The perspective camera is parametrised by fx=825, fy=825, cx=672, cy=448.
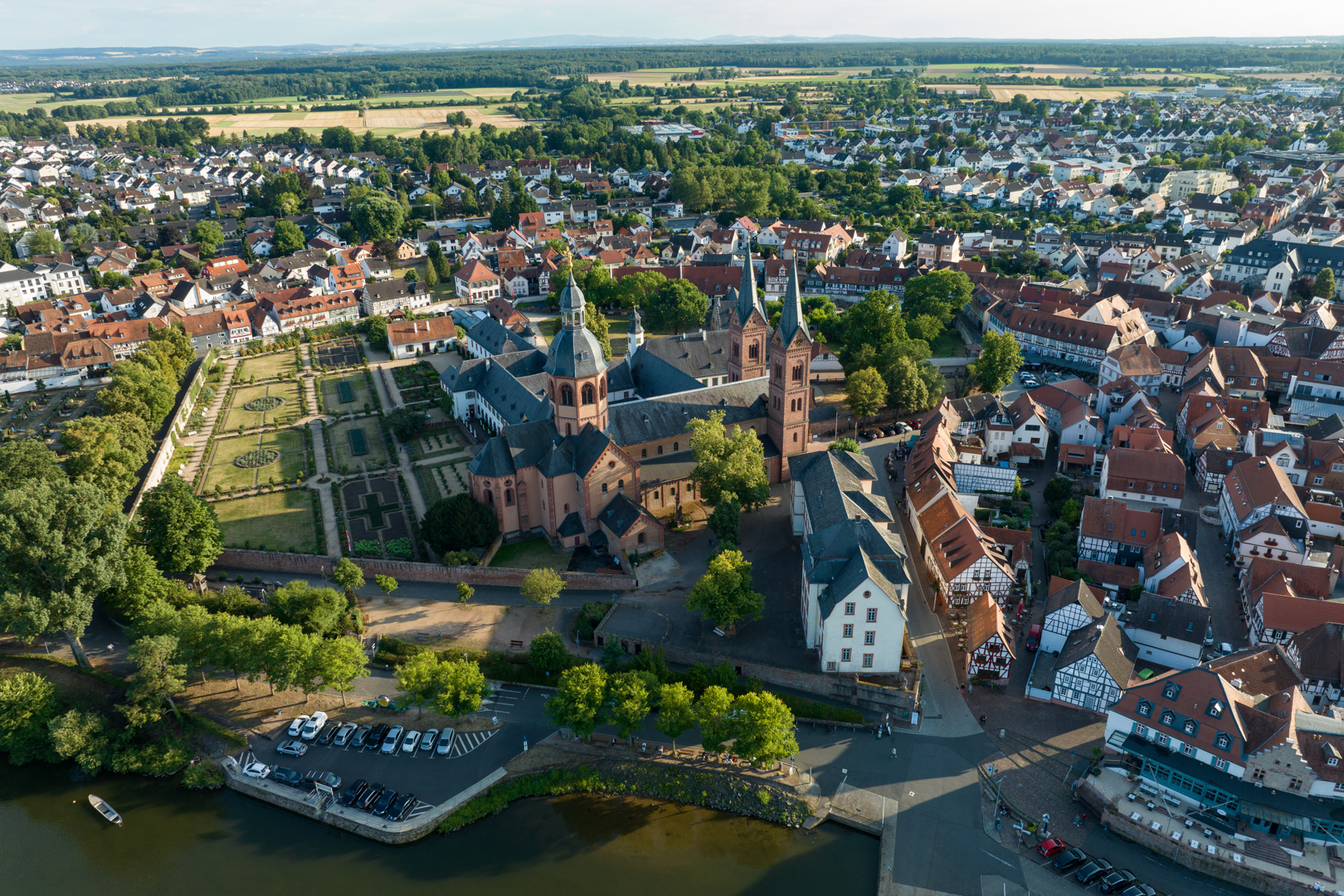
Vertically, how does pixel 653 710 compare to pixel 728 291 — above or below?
below

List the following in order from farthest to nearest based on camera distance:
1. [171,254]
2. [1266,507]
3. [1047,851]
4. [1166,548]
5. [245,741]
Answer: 1. [171,254]
2. [1266,507]
3. [1166,548]
4. [245,741]
5. [1047,851]

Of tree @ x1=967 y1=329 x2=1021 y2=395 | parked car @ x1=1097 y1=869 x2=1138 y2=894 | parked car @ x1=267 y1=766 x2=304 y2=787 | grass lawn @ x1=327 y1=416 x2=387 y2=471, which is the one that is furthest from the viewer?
tree @ x1=967 y1=329 x2=1021 y2=395

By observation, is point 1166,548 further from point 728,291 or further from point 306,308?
point 306,308

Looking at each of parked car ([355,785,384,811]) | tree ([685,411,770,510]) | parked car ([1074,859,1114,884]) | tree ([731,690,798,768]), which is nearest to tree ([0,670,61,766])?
parked car ([355,785,384,811])

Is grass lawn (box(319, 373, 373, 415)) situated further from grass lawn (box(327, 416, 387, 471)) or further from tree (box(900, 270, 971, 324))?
tree (box(900, 270, 971, 324))

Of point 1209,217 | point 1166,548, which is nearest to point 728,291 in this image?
point 1166,548

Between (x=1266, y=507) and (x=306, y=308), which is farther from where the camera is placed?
(x=306, y=308)

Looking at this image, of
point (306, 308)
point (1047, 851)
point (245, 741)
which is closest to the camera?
point (1047, 851)

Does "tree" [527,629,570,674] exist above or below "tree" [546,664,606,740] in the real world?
below
